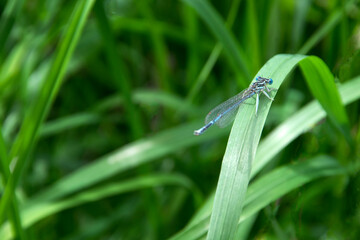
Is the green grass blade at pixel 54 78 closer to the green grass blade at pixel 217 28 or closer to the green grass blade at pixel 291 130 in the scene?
the green grass blade at pixel 217 28

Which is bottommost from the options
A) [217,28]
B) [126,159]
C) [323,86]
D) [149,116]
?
[149,116]

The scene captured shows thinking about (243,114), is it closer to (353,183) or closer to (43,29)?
(353,183)

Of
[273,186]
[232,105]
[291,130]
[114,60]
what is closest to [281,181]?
[273,186]

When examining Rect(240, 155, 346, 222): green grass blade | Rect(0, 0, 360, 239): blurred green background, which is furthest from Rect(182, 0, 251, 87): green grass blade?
Rect(240, 155, 346, 222): green grass blade

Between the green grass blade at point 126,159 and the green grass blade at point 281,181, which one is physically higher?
the green grass blade at point 126,159

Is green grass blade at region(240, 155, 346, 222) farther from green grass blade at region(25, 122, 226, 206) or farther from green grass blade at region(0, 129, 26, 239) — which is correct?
green grass blade at region(0, 129, 26, 239)

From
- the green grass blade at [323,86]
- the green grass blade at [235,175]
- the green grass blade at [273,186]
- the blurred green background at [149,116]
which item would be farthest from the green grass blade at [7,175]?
the green grass blade at [323,86]

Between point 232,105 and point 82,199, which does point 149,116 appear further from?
point 232,105

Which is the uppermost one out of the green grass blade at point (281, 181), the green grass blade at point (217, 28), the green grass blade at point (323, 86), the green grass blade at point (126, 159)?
the green grass blade at point (217, 28)
